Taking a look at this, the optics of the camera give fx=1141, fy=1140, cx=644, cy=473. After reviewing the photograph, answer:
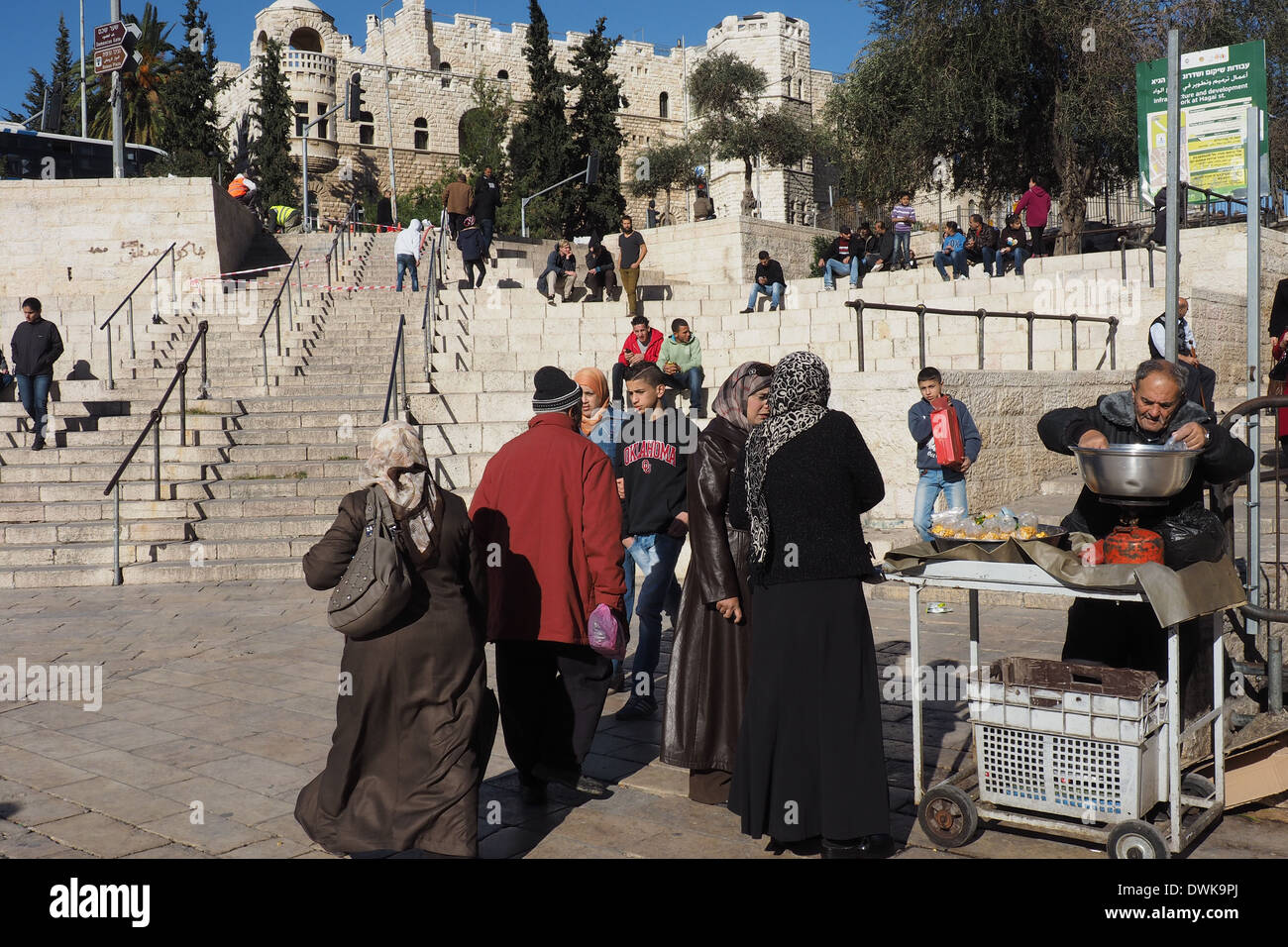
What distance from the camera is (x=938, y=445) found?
29.8 ft

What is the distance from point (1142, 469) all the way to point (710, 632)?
1671 mm

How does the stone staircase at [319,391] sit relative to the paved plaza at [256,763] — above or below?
above

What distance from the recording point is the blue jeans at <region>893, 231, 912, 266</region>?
22.4 metres

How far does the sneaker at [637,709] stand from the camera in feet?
18.9

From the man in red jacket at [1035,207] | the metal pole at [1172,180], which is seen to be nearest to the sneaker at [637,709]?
the metal pole at [1172,180]

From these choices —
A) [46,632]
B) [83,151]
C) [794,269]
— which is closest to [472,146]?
[794,269]

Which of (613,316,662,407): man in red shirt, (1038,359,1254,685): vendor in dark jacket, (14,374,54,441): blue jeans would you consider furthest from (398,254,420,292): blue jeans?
(1038,359,1254,685): vendor in dark jacket

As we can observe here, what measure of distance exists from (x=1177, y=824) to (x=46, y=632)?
7.05m

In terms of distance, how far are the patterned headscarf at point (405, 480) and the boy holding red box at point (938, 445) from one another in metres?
6.03

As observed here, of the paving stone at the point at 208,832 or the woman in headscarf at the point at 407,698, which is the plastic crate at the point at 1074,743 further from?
A: the paving stone at the point at 208,832

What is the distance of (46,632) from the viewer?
304 inches

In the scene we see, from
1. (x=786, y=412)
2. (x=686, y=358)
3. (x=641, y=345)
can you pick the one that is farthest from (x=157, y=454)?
(x=786, y=412)

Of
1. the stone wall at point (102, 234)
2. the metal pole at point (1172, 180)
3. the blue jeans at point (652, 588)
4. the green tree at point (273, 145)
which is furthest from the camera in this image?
the green tree at point (273, 145)

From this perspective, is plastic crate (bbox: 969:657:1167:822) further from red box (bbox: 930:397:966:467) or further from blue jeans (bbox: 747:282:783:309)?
blue jeans (bbox: 747:282:783:309)
